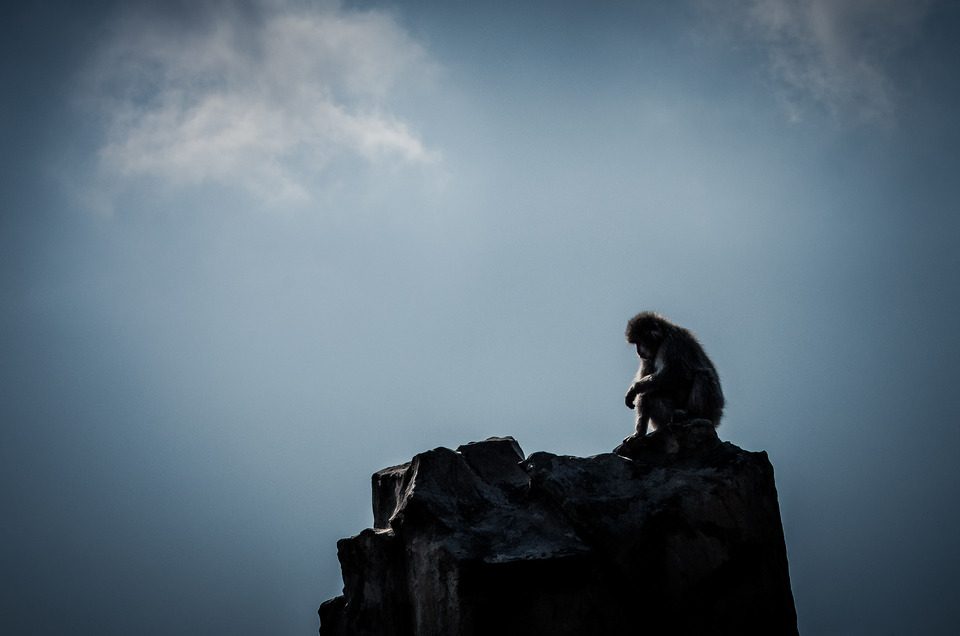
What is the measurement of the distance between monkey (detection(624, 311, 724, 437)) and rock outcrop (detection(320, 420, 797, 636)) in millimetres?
805

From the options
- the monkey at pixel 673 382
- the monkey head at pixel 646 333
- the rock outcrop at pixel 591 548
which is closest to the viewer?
the rock outcrop at pixel 591 548

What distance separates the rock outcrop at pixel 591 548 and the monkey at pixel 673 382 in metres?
0.81

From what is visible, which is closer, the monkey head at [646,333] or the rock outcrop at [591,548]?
the rock outcrop at [591,548]

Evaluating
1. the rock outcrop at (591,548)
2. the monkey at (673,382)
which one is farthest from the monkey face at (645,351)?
the rock outcrop at (591,548)

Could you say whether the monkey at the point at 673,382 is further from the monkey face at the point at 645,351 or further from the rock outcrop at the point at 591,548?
the rock outcrop at the point at 591,548

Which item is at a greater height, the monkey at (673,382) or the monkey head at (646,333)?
the monkey head at (646,333)

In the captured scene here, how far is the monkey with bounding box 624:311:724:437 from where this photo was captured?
28.4 ft

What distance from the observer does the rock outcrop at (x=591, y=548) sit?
6.64m

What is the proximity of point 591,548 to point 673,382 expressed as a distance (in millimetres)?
2980

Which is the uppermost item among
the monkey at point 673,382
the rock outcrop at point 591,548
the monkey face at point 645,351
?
the monkey face at point 645,351

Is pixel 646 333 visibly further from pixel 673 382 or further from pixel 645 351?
pixel 673 382

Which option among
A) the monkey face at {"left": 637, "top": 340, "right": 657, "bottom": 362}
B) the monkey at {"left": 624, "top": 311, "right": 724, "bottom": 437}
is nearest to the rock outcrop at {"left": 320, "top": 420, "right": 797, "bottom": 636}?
the monkey at {"left": 624, "top": 311, "right": 724, "bottom": 437}

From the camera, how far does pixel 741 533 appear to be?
282 inches

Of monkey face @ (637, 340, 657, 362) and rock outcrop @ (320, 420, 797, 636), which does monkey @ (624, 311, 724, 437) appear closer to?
monkey face @ (637, 340, 657, 362)
